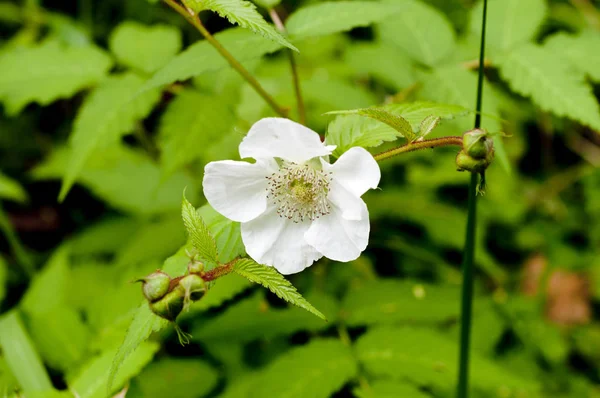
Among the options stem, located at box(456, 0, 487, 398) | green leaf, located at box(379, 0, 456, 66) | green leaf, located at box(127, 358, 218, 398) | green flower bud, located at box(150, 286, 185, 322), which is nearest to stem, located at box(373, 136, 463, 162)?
stem, located at box(456, 0, 487, 398)

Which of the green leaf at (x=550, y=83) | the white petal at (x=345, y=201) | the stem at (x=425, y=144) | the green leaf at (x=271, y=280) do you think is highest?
the green leaf at (x=550, y=83)

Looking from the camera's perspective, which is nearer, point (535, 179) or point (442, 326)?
point (442, 326)

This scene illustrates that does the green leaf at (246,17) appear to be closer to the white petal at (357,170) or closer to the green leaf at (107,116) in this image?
the white petal at (357,170)

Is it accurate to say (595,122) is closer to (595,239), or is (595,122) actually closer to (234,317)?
(234,317)

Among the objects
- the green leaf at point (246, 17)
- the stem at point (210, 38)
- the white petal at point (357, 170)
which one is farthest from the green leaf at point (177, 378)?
the green leaf at point (246, 17)

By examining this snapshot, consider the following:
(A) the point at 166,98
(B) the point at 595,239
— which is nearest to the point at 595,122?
(B) the point at 595,239

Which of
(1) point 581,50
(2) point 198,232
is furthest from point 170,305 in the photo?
(1) point 581,50

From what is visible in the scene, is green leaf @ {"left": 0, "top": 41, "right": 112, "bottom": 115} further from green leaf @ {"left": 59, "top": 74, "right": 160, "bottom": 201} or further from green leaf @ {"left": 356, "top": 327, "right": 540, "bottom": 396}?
green leaf @ {"left": 356, "top": 327, "right": 540, "bottom": 396}

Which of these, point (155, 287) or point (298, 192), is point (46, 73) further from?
point (155, 287)
